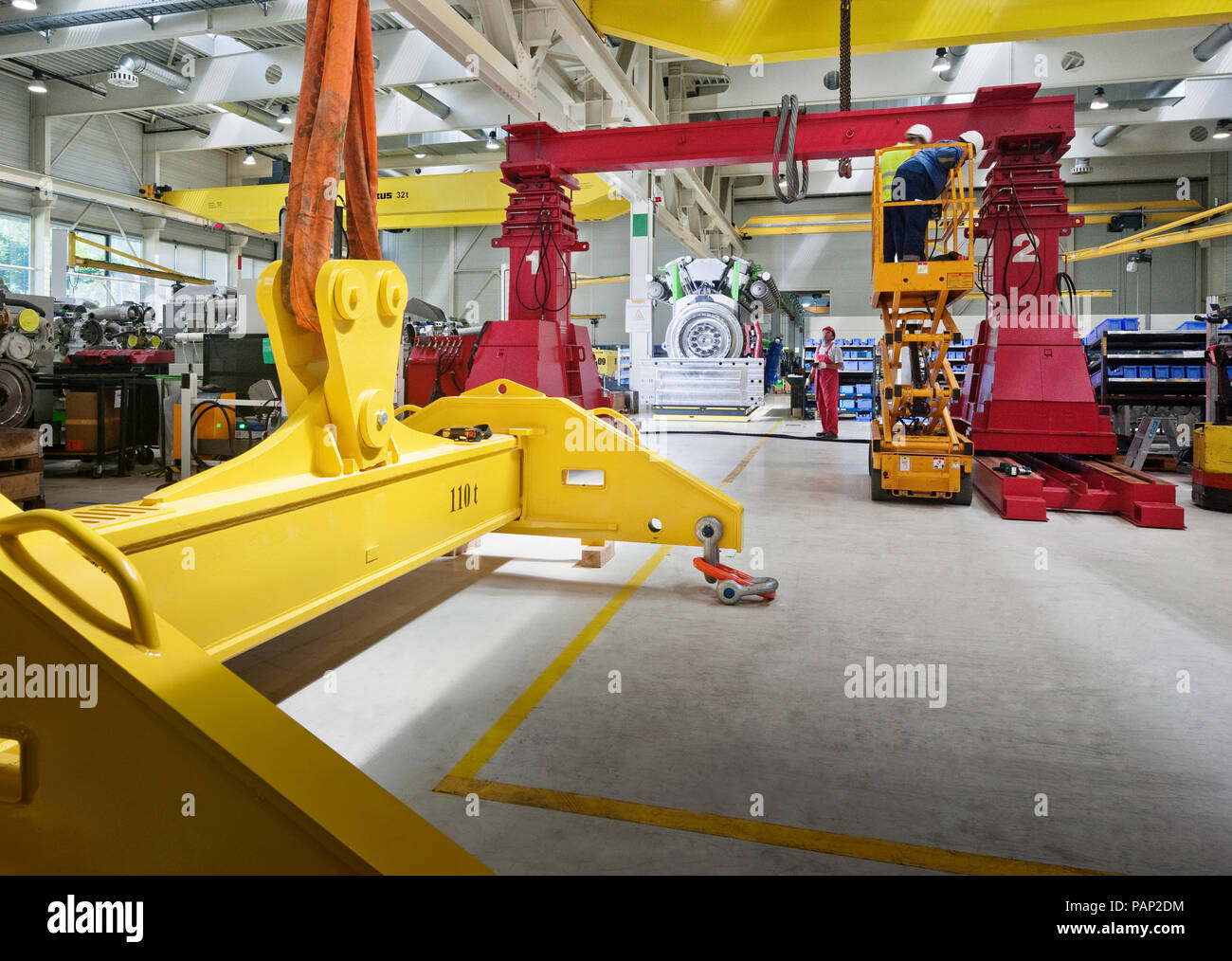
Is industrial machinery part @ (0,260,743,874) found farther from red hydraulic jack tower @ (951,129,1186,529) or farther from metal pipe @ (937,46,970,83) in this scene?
metal pipe @ (937,46,970,83)

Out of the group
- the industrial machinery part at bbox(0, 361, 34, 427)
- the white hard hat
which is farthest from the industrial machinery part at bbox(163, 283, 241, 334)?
the white hard hat

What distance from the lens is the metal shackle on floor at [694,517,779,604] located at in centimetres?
375

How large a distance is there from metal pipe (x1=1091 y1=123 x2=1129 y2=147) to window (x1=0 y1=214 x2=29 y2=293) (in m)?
23.1

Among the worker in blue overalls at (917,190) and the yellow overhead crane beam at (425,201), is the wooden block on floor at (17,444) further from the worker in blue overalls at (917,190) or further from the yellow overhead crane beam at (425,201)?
the yellow overhead crane beam at (425,201)

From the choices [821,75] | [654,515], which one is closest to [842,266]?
[821,75]

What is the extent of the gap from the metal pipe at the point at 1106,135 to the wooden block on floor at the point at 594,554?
18304mm

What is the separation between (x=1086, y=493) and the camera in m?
6.06

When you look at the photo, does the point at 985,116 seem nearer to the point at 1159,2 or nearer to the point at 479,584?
the point at 1159,2

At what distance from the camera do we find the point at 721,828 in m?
1.90

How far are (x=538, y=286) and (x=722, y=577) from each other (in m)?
4.92

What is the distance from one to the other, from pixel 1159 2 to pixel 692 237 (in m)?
11.2

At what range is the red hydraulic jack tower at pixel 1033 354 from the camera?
21.2ft

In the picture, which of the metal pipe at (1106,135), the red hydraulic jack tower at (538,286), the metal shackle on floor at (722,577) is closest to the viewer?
the metal shackle on floor at (722,577)

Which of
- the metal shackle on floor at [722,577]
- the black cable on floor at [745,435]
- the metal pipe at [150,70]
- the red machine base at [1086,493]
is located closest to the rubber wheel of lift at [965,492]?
the red machine base at [1086,493]
